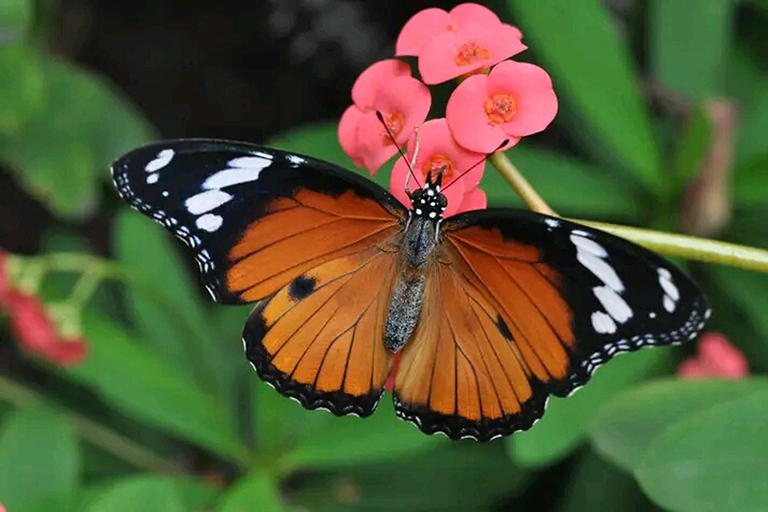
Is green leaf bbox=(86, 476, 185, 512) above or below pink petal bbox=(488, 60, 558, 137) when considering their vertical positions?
below

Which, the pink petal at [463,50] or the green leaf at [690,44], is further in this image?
the green leaf at [690,44]

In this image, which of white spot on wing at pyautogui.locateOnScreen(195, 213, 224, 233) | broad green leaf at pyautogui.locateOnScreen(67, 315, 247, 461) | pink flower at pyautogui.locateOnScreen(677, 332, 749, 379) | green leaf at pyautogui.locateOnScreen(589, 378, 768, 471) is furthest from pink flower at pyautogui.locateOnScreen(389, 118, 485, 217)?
broad green leaf at pyautogui.locateOnScreen(67, 315, 247, 461)

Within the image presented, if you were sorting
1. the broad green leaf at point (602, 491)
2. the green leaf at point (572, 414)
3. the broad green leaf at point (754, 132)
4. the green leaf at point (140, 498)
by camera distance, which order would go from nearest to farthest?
the green leaf at point (140, 498), the green leaf at point (572, 414), the broad green leaf at point (602, 491), the broad green leaf at point (754, 132)

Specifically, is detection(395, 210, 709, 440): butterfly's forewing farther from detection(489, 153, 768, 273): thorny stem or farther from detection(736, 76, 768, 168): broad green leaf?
detection(736, 76, 768, 168): broad green leaf

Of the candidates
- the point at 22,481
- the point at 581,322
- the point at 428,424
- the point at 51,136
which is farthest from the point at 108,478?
the point at 581,322

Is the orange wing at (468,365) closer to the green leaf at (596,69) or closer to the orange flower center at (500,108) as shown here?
the orange flower center at (500,108)

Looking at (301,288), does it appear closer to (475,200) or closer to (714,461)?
(475,200)

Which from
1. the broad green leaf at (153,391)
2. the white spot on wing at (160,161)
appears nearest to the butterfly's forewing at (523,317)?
the white spot on wing at (160,161)
